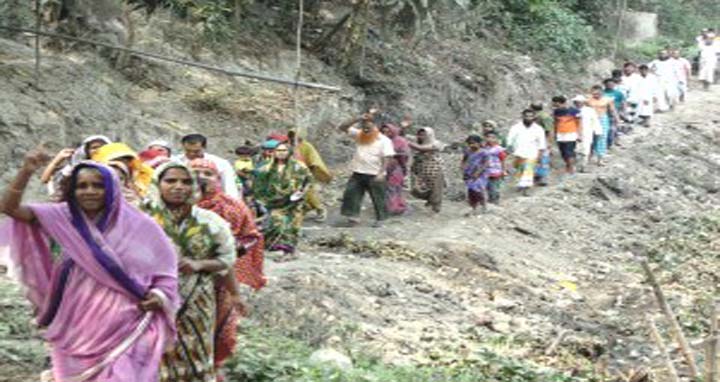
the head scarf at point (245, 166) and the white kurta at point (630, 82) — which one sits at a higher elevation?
the white kurta at point (630, 82)

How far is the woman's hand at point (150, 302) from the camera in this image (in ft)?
14.5

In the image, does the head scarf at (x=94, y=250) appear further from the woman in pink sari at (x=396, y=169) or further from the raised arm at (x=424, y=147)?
the raised arm at (x=424, y=147)

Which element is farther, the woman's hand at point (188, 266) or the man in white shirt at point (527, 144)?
the man in white shirt at point (527, 144)

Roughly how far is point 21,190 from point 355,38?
13377mm

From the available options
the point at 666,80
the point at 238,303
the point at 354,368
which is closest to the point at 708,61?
the point at 666,80

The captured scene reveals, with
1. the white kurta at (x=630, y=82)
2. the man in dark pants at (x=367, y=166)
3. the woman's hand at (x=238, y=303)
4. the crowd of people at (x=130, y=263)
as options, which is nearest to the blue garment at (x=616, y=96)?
the white kurta at (x=630, y=82)

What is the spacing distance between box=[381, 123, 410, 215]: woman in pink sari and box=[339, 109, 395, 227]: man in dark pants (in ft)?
1.53

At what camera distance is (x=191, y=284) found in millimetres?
4941

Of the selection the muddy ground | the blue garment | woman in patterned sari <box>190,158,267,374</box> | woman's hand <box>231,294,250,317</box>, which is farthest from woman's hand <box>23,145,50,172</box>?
the blue garment

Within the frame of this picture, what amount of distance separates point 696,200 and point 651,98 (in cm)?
385

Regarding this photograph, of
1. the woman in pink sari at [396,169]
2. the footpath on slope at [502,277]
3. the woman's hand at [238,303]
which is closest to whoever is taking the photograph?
the woman's hand at [238,303]

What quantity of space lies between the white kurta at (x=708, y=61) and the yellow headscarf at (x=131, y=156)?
2055 centimetres

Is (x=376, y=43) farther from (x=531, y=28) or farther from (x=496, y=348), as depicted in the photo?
(x=496, y=348)

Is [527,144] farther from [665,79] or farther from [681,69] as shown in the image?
[681,69]
